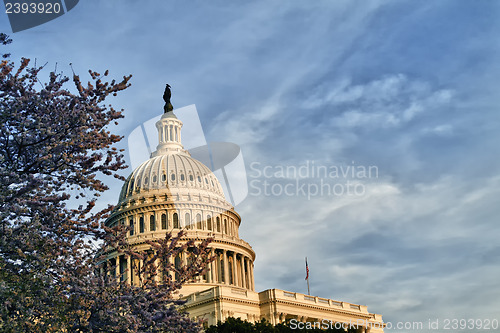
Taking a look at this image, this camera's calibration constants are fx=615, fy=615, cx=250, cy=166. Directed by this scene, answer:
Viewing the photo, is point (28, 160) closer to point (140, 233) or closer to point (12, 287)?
point (12, 287)

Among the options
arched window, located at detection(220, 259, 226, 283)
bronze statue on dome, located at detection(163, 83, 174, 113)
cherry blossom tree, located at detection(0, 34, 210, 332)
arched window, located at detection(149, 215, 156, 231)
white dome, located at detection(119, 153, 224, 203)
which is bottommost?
cherry blossom tree, located at detection(0, 34, 210, 332)

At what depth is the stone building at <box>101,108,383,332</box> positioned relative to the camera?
81.3 meters

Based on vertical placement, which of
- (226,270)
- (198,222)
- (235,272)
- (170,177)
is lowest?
(226,270)

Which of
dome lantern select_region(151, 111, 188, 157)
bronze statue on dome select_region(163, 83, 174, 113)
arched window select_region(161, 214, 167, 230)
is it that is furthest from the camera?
bronze statue on dome select_region(163, 83, 174, 113)

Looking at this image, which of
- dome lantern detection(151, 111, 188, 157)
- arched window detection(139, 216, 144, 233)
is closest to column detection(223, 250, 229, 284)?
arched window detection(139, 216, 144, 233)

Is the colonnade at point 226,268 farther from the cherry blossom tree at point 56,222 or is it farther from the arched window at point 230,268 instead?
the cherry blossom tree at point 56,222

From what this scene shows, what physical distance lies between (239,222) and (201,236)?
16936 millimetres

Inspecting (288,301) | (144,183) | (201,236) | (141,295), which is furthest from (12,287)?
(144,183)

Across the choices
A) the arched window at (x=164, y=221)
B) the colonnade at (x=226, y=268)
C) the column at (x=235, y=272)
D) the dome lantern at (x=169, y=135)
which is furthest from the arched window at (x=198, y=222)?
the dome lantern at (x=169, y=135)

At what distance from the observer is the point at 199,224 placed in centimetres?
10419

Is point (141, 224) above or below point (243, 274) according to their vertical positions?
above

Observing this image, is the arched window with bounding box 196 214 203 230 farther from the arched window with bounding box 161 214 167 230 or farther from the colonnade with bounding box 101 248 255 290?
the colonnade with bounding box 101 248 255 290

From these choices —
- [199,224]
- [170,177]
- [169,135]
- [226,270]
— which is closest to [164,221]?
[199,224]

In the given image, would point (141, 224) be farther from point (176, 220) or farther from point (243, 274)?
point (243, 274)
